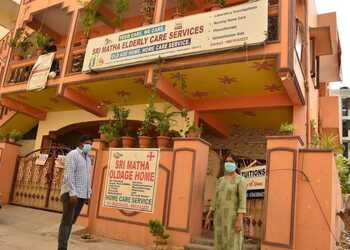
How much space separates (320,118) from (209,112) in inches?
195

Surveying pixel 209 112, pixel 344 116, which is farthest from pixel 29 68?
pixel 344 116

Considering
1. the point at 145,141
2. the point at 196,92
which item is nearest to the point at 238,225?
the point at 145,141

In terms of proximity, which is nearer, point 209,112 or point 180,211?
point 180,211

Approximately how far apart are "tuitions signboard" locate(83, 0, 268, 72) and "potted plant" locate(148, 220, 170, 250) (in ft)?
12.3

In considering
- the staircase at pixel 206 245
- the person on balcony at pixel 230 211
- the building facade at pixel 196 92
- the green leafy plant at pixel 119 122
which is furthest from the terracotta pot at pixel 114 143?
the person on balcony at pixel 230 211

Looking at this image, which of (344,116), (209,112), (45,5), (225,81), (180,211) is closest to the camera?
(180,211)

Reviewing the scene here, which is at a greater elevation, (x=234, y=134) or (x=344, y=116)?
(x=344, y=116)

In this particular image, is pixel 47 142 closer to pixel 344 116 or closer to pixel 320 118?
pixel 320 118

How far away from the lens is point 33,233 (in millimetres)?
7750

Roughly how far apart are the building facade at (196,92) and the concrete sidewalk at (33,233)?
419 millimetres

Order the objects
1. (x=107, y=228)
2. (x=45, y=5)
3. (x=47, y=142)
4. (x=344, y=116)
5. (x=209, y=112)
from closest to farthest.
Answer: (x=107, y=228), (x=209, y=112), (x=45, y=5), (x=47, y=142), (x=344, y=116)

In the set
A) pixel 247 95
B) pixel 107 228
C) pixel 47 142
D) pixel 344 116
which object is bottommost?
pixel 107 228

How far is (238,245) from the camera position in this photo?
17.7 ft

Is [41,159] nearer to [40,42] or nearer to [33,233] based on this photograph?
[33,233]
